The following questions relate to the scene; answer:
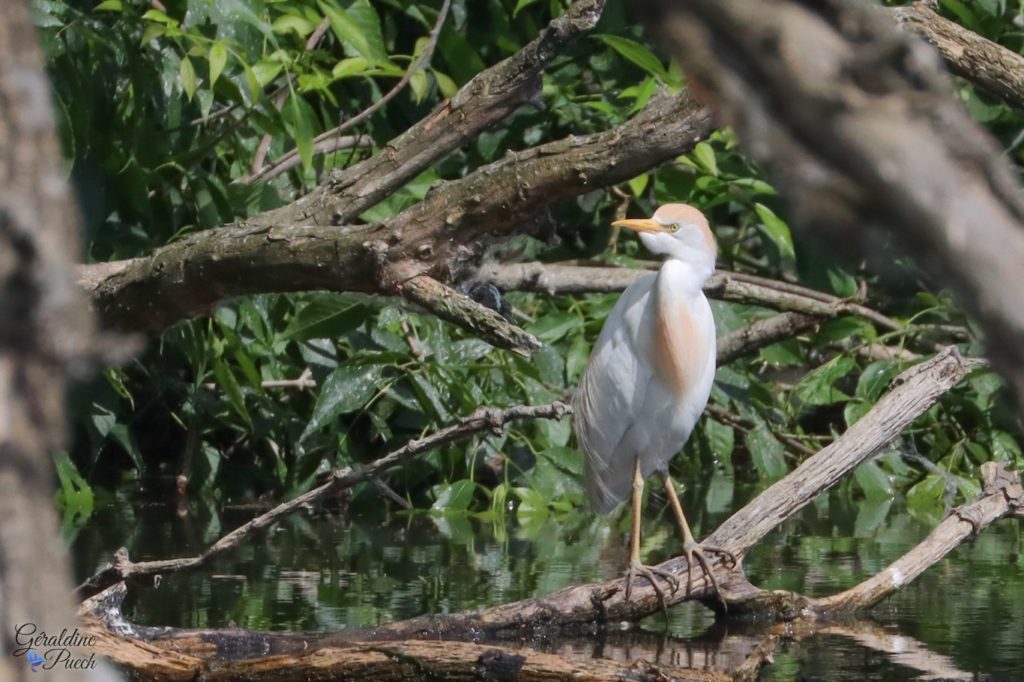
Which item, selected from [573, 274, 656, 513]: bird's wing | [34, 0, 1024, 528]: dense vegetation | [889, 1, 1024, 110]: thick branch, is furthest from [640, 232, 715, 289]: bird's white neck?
[889, 1, 1024, 110]: thick branch

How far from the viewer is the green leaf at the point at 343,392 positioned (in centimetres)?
498

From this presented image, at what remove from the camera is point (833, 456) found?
140 inches

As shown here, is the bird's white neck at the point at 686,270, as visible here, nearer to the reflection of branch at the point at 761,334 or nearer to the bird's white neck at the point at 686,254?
the bird's white neck at the point at 686,254

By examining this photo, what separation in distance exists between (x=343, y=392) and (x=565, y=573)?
1.26 m

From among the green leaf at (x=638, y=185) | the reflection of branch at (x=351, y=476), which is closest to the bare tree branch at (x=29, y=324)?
the reflection of branch at (x=351, y=476)

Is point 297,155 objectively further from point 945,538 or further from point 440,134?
point 945,538

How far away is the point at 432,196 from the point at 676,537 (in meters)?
2.60

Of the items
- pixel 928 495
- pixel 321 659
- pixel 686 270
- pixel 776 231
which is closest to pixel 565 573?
pixel 686 270

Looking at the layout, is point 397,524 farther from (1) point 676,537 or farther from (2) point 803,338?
(2) point 803,338

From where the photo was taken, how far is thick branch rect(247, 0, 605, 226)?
3002mm

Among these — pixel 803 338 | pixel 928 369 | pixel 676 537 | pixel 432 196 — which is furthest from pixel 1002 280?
pixel 803 338

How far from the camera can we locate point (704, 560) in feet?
11.4

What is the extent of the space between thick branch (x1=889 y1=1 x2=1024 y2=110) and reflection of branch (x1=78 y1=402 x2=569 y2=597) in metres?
1.49

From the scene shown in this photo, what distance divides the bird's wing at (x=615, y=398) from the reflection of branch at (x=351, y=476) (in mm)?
1611
